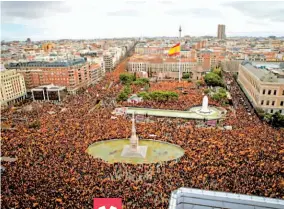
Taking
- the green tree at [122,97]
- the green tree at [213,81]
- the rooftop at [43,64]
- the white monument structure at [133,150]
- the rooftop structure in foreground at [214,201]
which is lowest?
the white monument structure at [133,150]

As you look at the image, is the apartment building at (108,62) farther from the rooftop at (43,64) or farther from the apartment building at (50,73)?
the apartment building at (50,73)

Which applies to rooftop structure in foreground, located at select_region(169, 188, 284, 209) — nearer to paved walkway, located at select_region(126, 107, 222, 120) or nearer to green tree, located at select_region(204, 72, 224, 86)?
paved walkway, located at select_region(126, 107, 222, 120)

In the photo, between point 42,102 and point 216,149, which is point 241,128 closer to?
point 216,149

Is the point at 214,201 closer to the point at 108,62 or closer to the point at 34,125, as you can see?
the point at 34,125

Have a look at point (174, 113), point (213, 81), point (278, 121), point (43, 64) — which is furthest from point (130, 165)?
point (43, 64)

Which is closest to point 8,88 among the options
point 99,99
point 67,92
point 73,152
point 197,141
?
point 67,92

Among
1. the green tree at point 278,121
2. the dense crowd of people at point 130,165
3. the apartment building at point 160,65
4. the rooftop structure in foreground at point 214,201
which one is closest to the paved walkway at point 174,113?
the dense crowd of people at point 130,165

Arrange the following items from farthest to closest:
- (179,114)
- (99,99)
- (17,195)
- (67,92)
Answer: (67,92), (99,99), (179,114), (17,195)
